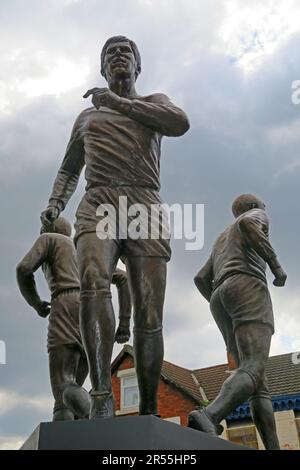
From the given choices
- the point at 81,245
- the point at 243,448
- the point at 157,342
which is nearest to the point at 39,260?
the point at 81,245

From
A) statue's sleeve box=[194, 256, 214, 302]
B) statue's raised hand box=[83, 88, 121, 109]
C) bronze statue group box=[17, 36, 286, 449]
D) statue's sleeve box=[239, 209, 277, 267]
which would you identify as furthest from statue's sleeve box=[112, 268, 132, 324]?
statue's raised hand box=[83, 88, 121, 109]

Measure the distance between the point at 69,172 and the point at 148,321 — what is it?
5.59 ft

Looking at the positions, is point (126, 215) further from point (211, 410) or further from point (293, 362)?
point (293, 362)

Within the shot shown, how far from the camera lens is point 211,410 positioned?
4.78 m

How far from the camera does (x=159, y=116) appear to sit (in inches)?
193

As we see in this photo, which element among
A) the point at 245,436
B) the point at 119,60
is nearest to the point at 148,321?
the point at 119,60

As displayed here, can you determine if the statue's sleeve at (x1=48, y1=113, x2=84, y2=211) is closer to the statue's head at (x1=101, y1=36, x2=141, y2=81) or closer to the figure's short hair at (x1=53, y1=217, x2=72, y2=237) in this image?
the statue's head at (x1=101, y1=36, x2=141, y2=81)

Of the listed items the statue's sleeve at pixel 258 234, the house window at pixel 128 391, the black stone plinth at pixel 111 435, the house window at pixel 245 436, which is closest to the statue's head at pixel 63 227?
the statue's sleeve at pixel 258 234

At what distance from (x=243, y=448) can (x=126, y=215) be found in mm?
1841

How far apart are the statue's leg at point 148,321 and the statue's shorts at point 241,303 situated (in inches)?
53.7

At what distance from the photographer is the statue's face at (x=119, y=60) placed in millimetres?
5156

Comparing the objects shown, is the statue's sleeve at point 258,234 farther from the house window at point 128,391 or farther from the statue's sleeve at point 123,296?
the house window at point 128,391

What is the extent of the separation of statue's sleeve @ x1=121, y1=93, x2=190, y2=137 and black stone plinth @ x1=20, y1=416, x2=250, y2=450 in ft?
7.84

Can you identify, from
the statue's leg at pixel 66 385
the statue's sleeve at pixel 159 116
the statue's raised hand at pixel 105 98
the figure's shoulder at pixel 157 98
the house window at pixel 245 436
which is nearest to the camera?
the statue's raised hand at pixel 105 98
